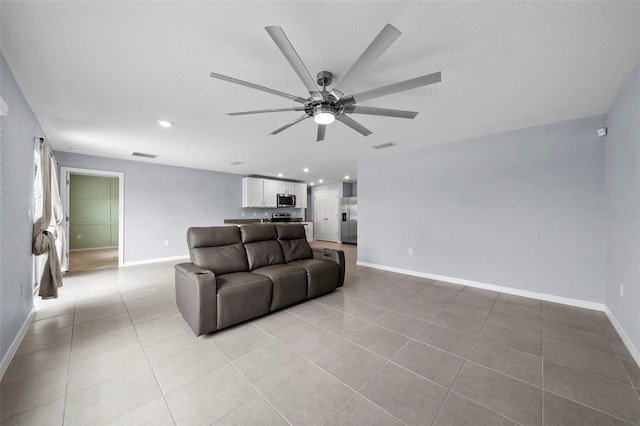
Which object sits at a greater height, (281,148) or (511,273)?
(281,148)

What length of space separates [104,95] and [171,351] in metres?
2.59

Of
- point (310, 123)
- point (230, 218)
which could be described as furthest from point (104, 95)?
point (230, 218)

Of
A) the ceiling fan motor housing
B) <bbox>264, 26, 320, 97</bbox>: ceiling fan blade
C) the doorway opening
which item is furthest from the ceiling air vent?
<bbox>264, 26, 320, 97</bbox>: ceiling fan blade

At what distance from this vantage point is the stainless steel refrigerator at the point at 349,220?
844 cm

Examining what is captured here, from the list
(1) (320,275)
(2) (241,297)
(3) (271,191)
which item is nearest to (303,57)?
(2) (241,297)

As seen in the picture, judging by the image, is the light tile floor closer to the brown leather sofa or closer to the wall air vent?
the brown leather sofa

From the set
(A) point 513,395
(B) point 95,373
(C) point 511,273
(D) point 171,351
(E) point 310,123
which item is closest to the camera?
(A) point 513,395

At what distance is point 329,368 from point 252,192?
6.19 meters

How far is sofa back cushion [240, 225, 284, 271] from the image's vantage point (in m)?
3.22

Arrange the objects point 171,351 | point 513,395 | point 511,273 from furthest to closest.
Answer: point 511,273, point 171,351, point 513,395

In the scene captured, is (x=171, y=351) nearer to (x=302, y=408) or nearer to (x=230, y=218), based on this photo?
(x=302, y=408)

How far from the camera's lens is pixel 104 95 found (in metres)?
2.44

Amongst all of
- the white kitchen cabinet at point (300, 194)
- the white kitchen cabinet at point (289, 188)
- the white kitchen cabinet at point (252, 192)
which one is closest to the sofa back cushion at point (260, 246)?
the white kitchen cabinet at point (252, 192)

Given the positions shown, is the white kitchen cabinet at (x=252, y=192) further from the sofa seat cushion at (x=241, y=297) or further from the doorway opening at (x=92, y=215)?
the sofa seat cushion at (x=241, y=297)
